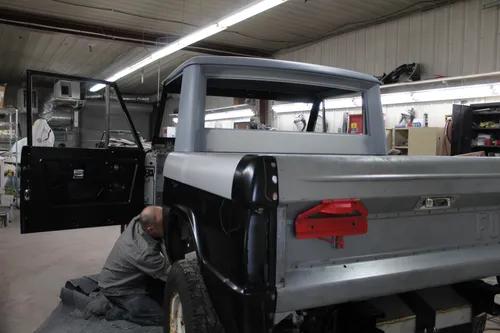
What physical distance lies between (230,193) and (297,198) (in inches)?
10.6

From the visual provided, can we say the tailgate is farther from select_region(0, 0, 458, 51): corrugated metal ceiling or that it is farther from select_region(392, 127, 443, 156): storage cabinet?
select_region(0, 0, 458, 51): corrugated metal ceiling

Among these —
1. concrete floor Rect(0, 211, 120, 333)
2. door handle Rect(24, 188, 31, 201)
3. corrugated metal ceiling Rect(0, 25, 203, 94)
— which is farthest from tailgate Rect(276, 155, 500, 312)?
corrugated metal ceiling Rect(0, 25, 203, 94)

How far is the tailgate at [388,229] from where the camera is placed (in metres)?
1.54

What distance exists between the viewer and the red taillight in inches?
61.1

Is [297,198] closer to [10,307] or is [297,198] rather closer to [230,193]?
[230,193]

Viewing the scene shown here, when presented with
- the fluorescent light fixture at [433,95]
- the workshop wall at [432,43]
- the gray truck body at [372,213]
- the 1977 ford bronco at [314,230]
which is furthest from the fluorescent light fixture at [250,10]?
the workshop wall at [432,43]

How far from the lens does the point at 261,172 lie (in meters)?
1.45

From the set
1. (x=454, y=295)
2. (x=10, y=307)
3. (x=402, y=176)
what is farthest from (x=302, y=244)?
(x=10, y=307)

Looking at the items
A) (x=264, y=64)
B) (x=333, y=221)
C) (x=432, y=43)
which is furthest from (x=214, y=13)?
(x=333, y=221)

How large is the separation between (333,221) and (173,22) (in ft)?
26.7

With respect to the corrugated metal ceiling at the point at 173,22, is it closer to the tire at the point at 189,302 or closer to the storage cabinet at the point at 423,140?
the storage cabinet at the point at 423,140

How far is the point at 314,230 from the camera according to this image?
156 cm

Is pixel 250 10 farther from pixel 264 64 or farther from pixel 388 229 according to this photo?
pixel 388 229

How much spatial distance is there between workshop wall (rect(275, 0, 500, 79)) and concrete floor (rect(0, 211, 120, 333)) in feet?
21.8
